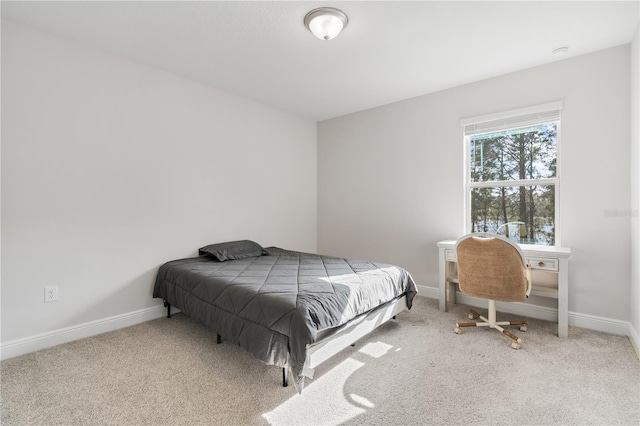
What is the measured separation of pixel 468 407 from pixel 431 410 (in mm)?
210

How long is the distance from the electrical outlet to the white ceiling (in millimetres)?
Result: 1991

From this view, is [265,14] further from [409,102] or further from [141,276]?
[141,276]

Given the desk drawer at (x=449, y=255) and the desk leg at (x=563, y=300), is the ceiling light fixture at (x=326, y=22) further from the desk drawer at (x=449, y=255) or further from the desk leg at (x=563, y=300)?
the desk leg at (x=563, y=300)

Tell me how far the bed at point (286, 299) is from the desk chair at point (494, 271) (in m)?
0.52

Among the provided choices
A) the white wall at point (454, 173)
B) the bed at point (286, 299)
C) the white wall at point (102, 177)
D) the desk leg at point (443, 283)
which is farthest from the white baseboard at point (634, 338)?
the white wall at point (102, 177)

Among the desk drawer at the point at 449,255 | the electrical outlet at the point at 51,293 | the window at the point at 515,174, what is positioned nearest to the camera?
the electrical outlet at the point at 51,293

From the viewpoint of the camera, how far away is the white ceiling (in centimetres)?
205

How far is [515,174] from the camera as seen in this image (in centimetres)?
308

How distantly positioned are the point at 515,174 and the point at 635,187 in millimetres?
901

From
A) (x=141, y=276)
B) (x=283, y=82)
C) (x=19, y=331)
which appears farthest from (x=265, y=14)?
(x=19, y=331)

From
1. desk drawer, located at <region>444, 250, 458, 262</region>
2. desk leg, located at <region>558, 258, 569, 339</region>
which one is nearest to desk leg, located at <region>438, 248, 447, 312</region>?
desk drawer, located at <region>444, 250, 458, 262</region>

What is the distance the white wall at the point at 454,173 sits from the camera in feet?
8.35

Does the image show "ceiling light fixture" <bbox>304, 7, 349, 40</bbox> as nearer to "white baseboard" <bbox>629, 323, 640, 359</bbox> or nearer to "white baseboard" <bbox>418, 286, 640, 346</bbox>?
"white baseboard" <bbox>418, 286, 640, 346</bbox>

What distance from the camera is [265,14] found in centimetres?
211
